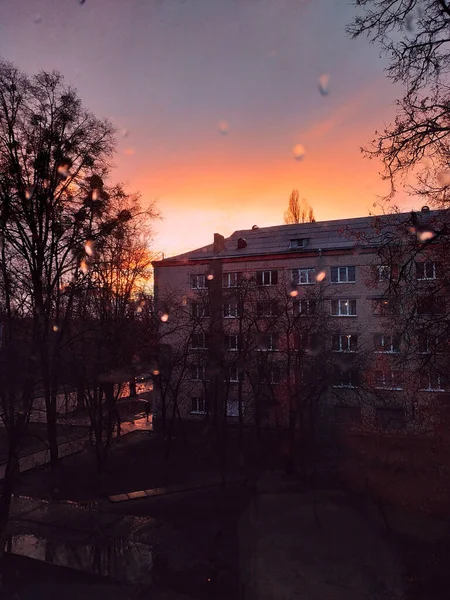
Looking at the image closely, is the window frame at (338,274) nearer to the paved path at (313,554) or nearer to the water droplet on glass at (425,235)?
the paved path at (313,554)

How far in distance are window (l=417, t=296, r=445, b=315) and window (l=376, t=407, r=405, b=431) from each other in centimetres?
1230

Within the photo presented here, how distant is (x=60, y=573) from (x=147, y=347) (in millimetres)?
12216

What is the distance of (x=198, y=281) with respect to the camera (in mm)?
31891

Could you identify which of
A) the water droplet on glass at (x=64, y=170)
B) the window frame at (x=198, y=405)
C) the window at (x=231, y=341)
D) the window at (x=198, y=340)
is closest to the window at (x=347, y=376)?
the window at (x=231, y=341)

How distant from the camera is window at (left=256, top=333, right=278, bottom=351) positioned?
22859mm

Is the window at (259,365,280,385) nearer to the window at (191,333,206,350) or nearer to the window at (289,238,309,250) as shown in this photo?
the window at (191,333,206,350)

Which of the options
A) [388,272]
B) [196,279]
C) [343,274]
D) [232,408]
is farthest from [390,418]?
[196,279]

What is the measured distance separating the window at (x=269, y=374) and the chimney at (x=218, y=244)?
11089mm

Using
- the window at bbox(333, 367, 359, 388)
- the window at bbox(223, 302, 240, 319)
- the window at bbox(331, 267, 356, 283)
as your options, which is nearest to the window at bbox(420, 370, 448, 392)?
the window at bbox(333, 367, 359, 388)

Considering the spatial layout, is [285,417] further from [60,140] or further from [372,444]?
[60,140]

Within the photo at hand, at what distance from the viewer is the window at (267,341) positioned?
22859 millimetres

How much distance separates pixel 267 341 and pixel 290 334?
59.4 inches

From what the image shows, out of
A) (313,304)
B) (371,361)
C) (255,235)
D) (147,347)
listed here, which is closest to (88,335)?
(147,347)

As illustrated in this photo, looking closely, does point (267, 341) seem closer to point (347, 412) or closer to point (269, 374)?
point (269, 374)
